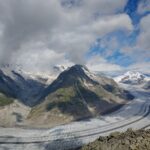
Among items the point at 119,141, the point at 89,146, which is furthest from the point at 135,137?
the point at 89,146

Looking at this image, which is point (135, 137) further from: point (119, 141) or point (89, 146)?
point (89, 146)

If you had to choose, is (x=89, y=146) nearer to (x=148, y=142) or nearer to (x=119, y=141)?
(x=119, y=141)

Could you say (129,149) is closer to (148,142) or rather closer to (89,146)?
(148,142)

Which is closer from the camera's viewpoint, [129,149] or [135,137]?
[129,149]

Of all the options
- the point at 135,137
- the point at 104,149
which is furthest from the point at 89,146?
the point at 135,137

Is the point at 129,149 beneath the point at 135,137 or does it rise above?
beneath

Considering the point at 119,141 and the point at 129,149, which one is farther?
the point at 119,141

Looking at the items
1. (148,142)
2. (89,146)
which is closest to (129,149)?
(148,142)
